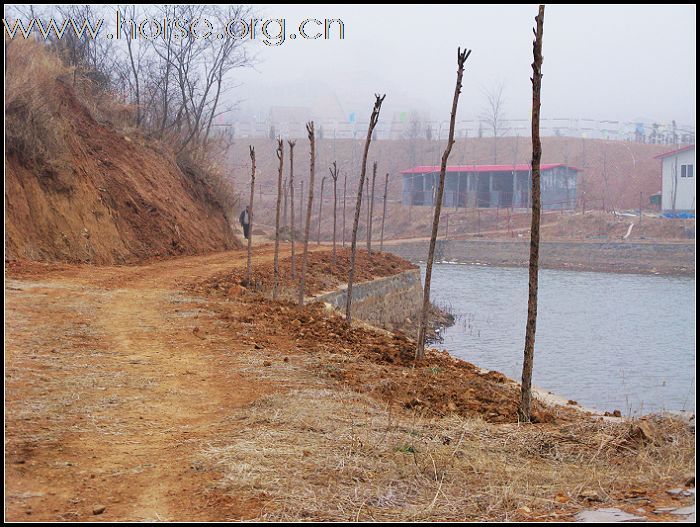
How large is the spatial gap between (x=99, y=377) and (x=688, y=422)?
5.68 m

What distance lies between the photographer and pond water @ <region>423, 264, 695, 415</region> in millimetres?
16609

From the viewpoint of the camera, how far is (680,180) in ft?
178

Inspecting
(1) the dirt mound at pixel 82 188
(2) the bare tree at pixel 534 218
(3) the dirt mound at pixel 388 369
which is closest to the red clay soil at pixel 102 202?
(1) the dirt mound at pixel 82 188

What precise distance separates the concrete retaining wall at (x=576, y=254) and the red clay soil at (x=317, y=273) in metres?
17.1

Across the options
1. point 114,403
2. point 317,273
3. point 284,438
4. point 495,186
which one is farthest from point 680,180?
point 284,438

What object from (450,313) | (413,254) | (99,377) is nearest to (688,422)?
(99,377)

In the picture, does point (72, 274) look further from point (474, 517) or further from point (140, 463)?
point (474, 517)

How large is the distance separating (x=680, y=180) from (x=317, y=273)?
39973 mm

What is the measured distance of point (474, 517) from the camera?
4910 mm

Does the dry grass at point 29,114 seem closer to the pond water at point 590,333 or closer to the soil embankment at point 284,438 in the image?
the soil embankment at point 284,438

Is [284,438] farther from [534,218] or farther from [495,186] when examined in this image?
[495,186]

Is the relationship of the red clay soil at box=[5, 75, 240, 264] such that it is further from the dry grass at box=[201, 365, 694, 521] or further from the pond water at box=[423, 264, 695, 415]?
the dry grass at box=[201, 365, 694, 521]

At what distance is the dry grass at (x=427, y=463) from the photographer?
5078mm

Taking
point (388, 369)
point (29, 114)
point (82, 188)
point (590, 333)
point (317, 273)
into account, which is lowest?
point (590, 333)
